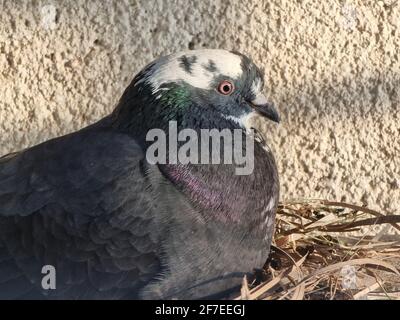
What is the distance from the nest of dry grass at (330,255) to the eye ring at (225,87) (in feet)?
1.84

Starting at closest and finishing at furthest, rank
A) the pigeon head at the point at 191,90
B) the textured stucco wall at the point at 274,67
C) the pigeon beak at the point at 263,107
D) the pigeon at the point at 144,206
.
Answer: the pigeon at the point at 144,206, the pigeon head at the point at 191,90, the pigeon beak at the point at 263,107, the textured stucco wall at the point at 274,67

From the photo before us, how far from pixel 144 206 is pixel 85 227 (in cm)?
18

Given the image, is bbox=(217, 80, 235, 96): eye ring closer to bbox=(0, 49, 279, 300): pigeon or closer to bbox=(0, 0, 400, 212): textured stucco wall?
bbox=(0, 49, 279, 300): pigeon

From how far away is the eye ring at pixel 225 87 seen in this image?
2846 mm

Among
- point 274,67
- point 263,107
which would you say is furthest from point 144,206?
point 274,67

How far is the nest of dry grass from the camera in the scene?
2.79m

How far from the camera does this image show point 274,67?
3.41m

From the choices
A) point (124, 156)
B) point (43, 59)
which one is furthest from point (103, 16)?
point (124, 156)

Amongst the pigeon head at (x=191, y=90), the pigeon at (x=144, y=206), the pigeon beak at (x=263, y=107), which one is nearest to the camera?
the pigeon at (x=144, y=206)

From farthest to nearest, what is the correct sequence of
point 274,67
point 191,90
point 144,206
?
point 274,67
point 191,90
point 144,206

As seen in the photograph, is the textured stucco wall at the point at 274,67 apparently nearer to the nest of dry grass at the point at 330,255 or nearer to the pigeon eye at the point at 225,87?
the nest of dry grass at the point at 330,255

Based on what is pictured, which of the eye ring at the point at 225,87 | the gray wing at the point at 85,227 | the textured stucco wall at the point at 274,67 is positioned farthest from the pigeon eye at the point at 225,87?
the textured stucco wall at the point at 274,67

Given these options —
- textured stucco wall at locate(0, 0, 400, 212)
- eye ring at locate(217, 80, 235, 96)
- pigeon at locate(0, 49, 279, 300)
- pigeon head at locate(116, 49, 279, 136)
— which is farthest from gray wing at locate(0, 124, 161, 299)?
textured stucco wall at locate(0, 0, 400, 212)

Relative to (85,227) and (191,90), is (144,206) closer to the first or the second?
(85,227)
